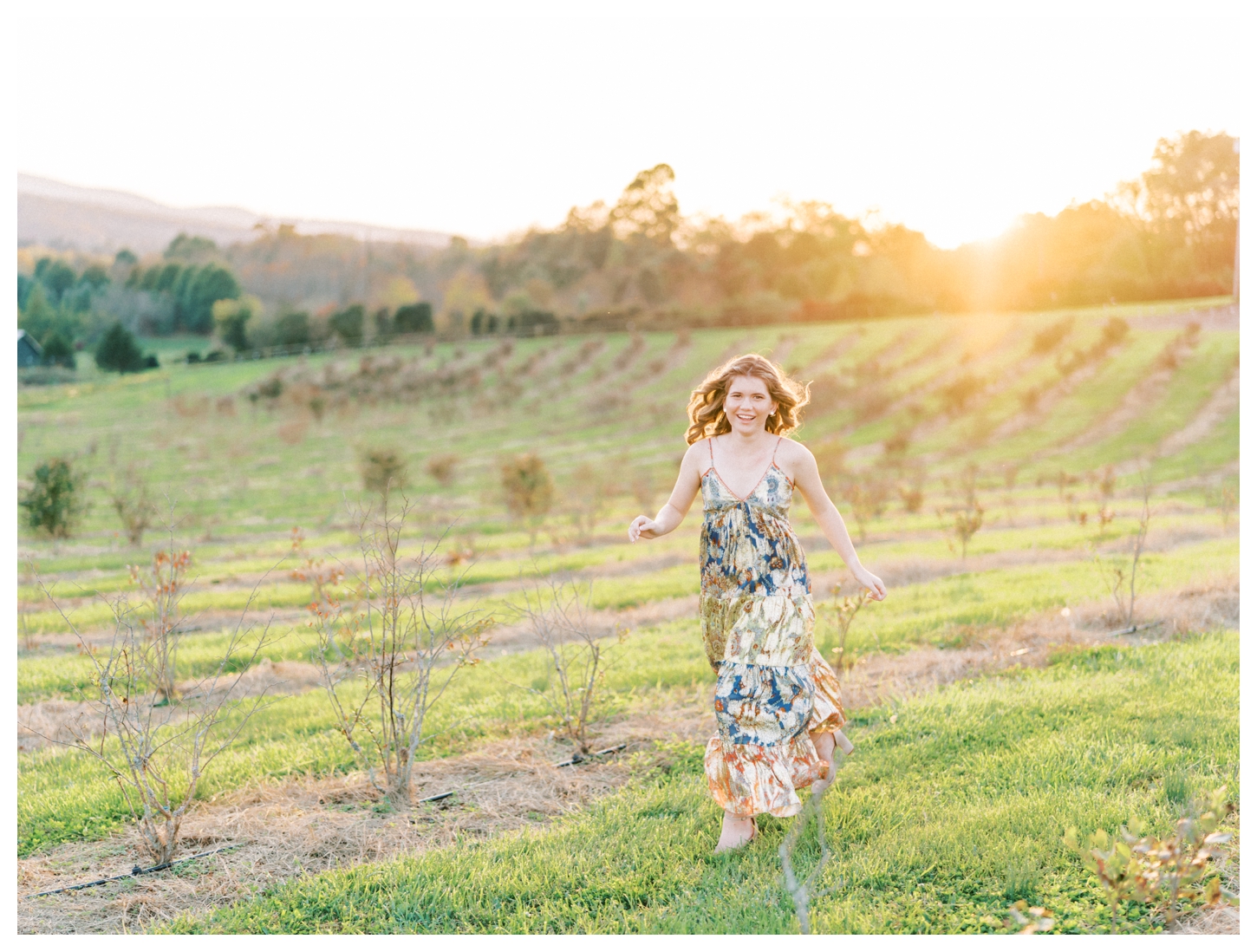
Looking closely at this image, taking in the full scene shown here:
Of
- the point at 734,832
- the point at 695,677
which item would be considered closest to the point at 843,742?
the point at 734,832

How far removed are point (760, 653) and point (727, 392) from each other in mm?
1154

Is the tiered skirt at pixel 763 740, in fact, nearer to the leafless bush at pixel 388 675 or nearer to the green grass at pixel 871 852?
the green grass at pixel 871 852

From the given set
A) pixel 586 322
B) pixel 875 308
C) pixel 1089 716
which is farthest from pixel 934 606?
pixel 586 322

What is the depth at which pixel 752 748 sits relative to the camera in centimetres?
365

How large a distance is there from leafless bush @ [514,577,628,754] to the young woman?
1.10m

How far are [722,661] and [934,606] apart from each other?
4408 mm

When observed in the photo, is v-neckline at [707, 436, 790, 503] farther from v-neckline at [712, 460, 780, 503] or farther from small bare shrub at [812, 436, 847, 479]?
small bare shrub at [812, 436, 847, 479]

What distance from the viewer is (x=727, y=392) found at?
393cm

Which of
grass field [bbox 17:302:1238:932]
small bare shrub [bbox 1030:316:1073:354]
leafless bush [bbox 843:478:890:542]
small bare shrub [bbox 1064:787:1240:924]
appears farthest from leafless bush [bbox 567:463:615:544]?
small bare shrub [bbox 1030:316:1073:354]

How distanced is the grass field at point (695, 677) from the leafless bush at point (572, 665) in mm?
139

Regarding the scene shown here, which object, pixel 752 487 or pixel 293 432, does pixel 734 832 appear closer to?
pixel 752 487

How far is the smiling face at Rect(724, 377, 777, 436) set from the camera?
381 cm

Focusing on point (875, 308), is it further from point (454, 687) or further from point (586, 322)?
point (454, 687)

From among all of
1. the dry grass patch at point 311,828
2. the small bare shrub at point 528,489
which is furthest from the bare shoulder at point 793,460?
the small bare shrub at point 528,489
